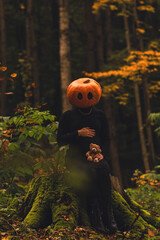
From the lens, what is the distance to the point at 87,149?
227 inches

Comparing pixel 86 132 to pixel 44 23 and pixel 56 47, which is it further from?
pixel 44 23

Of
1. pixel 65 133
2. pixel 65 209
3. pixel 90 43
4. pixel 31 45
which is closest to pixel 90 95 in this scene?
pixel 65 133

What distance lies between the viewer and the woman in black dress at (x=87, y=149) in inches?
218

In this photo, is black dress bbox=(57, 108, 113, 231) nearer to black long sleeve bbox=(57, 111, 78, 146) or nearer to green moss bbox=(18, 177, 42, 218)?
black long sleeve bbox=(57, 111, 78, 146)

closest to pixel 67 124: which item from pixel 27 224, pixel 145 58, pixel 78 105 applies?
pixel 78 105

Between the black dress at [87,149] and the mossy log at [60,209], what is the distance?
221mm

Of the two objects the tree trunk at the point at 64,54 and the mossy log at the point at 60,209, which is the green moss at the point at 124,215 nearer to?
the mossy log at the point at 60,209

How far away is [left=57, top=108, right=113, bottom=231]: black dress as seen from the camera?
5.54 metres

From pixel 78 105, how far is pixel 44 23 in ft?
69.5

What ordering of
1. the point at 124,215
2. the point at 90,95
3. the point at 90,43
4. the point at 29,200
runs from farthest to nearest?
the point at 90,43, the point at 29,200, the point at 124,215, the point at 90,95

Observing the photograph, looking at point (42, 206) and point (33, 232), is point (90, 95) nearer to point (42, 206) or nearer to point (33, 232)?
Result: point (42, 206)

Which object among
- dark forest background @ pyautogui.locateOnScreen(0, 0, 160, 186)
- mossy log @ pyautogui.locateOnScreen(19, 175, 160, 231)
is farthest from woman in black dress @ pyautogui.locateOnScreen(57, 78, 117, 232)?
dark forest background @ pyautogui.locateOnScreen(0, 0, 160, 186)

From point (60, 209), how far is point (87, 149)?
3.16ft

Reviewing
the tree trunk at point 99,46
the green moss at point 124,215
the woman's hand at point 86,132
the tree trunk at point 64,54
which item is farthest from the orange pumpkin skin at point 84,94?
the tree trunk at point 99,46
